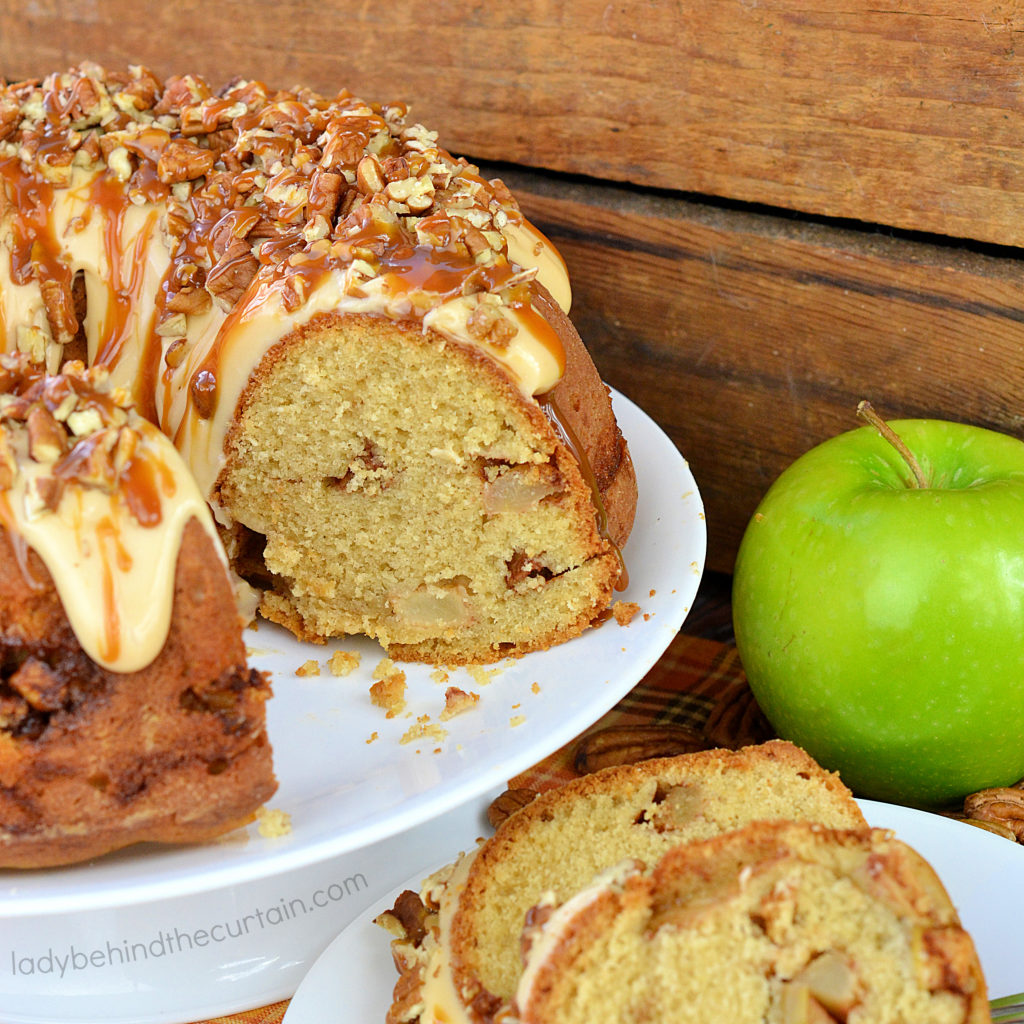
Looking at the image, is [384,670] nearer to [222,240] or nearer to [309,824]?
[309,824]

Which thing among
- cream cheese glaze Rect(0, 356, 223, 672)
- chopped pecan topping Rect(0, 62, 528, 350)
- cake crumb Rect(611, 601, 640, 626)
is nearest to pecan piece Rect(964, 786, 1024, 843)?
cake crumb Rect(611, 601, 640, 626)

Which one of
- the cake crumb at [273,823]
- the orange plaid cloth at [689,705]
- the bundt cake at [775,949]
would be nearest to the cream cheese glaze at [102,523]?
the cake crumb at [273,823]

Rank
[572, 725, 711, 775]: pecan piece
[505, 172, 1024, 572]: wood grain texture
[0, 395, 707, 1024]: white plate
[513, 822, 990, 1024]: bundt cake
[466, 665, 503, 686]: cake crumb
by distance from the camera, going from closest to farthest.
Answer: [513, 822, 990, 1024]: bundt cake < [0, 395, 707, 1024]: white plate < [466, 665, 503, 686]: cake crumb < [572, 725, 711, 775]: pecan piece < [505, 172, 1024, 572]: wood grain texture

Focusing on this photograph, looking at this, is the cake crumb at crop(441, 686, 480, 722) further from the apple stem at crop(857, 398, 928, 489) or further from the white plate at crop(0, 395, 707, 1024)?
the apple stem at crop(857, 398, 928, 489)

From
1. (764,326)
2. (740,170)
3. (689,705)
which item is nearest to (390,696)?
(689,705)

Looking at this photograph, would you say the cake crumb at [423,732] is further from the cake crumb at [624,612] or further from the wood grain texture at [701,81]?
the wood grain texture at [701,81]

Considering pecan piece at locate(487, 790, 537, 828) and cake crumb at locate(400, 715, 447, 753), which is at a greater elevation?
cake crumb at locate(400, 715, 447, 753)
